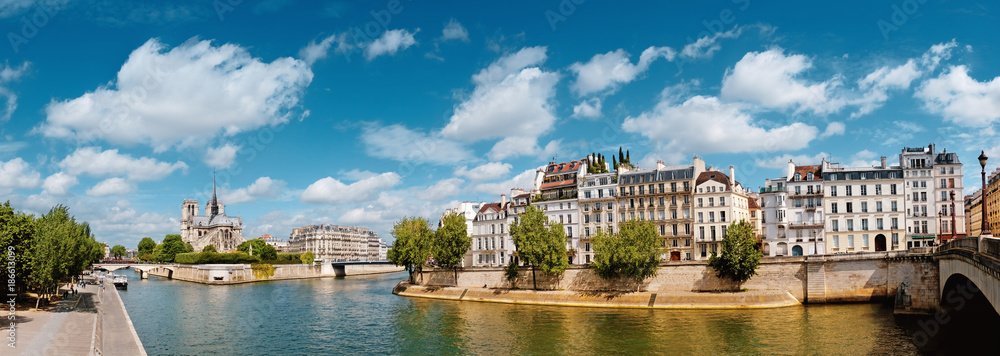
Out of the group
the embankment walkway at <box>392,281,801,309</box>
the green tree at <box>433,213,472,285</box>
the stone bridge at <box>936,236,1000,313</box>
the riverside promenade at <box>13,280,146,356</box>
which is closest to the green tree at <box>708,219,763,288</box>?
the embankment walkway at <box>392,281,801,309</box>

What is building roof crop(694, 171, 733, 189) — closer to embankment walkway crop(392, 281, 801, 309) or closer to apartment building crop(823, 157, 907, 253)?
apartment building crop(823, 157, 907, 253)

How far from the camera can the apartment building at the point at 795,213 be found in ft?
275

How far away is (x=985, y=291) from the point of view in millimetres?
29562

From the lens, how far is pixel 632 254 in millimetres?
72000

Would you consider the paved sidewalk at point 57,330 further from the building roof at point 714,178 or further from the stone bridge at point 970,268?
the building roof at point 714,178

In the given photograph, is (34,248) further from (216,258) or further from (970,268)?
(216,258)

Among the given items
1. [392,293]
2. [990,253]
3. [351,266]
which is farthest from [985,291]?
[351,266]

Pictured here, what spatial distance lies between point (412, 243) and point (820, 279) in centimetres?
5412

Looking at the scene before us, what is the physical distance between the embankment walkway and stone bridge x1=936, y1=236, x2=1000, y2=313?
15103 millimetres

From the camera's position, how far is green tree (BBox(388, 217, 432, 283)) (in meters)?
92.4

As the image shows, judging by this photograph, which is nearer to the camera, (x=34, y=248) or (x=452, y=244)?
(x=34, y=248)

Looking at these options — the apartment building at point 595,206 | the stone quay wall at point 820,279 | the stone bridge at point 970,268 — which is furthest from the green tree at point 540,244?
the stone bridge at point 970,268

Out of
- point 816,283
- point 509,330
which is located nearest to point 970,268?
point 816,283

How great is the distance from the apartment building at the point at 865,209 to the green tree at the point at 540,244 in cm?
3653
